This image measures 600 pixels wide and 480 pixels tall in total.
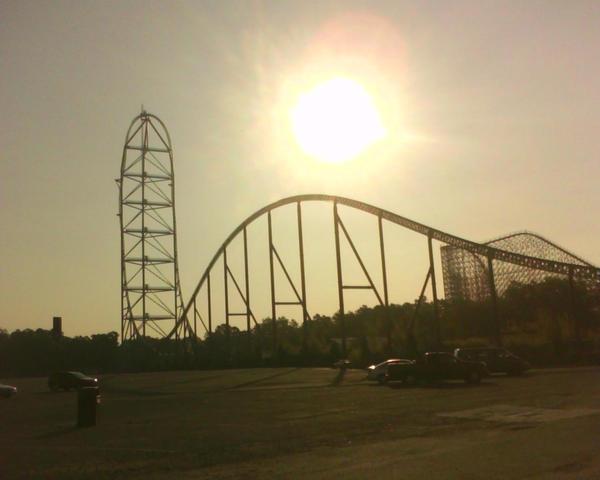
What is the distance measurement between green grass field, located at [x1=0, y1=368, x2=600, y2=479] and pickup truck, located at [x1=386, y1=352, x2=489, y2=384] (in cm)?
219

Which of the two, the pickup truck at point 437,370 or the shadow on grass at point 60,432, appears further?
the pickup truck at point 437,370

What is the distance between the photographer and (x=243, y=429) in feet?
48.3

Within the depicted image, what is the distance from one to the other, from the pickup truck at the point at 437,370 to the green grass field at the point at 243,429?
2.19m

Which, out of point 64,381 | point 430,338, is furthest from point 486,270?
point 64,381

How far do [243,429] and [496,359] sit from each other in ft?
65.5

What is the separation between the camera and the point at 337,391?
2584 cm

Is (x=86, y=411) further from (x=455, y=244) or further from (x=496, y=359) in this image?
(x=455, y=244)

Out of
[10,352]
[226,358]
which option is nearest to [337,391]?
[226,358]

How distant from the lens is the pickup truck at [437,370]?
2769cm

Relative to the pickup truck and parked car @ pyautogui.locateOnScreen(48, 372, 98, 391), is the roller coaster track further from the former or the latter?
parked car @ pyautogui.locateOnScreen(48, 372, 98, 391)

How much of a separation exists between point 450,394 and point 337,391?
5.26m

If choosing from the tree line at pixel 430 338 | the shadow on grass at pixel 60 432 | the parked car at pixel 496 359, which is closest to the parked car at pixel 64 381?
the tree line at pixel 430 338

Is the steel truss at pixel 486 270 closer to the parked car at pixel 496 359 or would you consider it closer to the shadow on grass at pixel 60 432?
the parked car at pixel 496 359

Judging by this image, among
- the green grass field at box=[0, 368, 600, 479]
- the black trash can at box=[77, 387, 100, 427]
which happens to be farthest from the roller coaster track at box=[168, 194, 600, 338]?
the black trash can at box=[77, 387, 100, 427]
